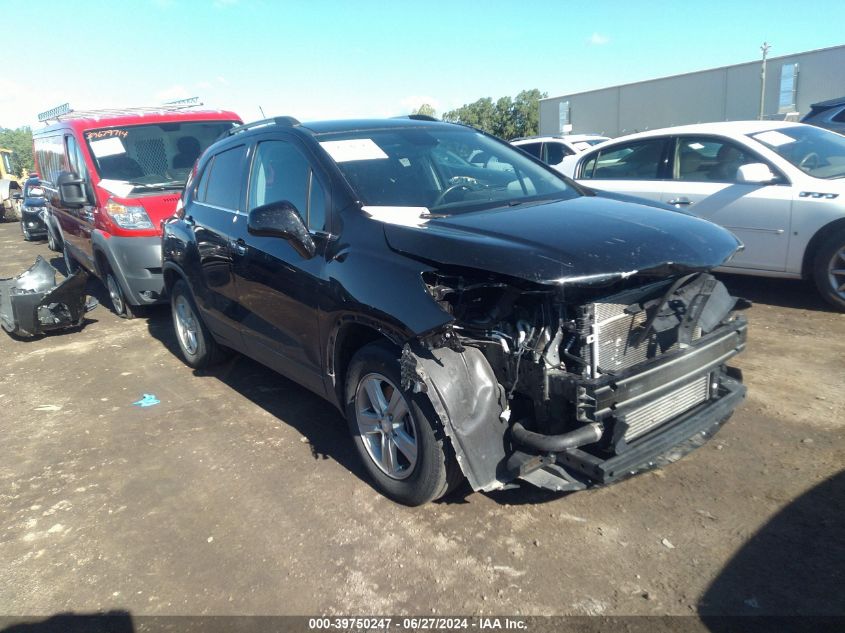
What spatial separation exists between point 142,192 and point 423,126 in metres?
4.23

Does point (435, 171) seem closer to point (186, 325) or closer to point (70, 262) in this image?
point (186, 325)

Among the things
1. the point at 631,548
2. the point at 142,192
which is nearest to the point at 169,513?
the point at 631,548

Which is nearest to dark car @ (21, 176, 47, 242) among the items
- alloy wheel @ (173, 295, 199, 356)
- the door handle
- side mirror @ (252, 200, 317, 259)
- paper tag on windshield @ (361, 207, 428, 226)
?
alloy wheel @ (173, 295, 199, 356)

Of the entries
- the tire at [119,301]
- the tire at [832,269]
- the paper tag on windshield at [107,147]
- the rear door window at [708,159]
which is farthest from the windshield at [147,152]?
the tire at [832,269]

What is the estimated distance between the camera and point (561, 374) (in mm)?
2758

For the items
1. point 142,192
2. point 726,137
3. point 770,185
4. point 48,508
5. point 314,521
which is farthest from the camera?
point 142,192

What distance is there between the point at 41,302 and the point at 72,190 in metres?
1.32

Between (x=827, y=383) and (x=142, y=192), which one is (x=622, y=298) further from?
(x=142, y=192)

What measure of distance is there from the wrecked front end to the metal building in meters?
17.4

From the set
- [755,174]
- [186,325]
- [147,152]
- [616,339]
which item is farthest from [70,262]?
[616,339]

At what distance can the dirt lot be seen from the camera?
273 centimetres

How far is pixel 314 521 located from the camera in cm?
336

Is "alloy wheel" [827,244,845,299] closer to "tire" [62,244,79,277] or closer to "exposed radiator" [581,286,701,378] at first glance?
"exposed radiator" [581,286,701,378]

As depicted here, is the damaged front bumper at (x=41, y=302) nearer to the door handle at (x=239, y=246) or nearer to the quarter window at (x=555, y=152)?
the door handle at (x=239, y=246)
